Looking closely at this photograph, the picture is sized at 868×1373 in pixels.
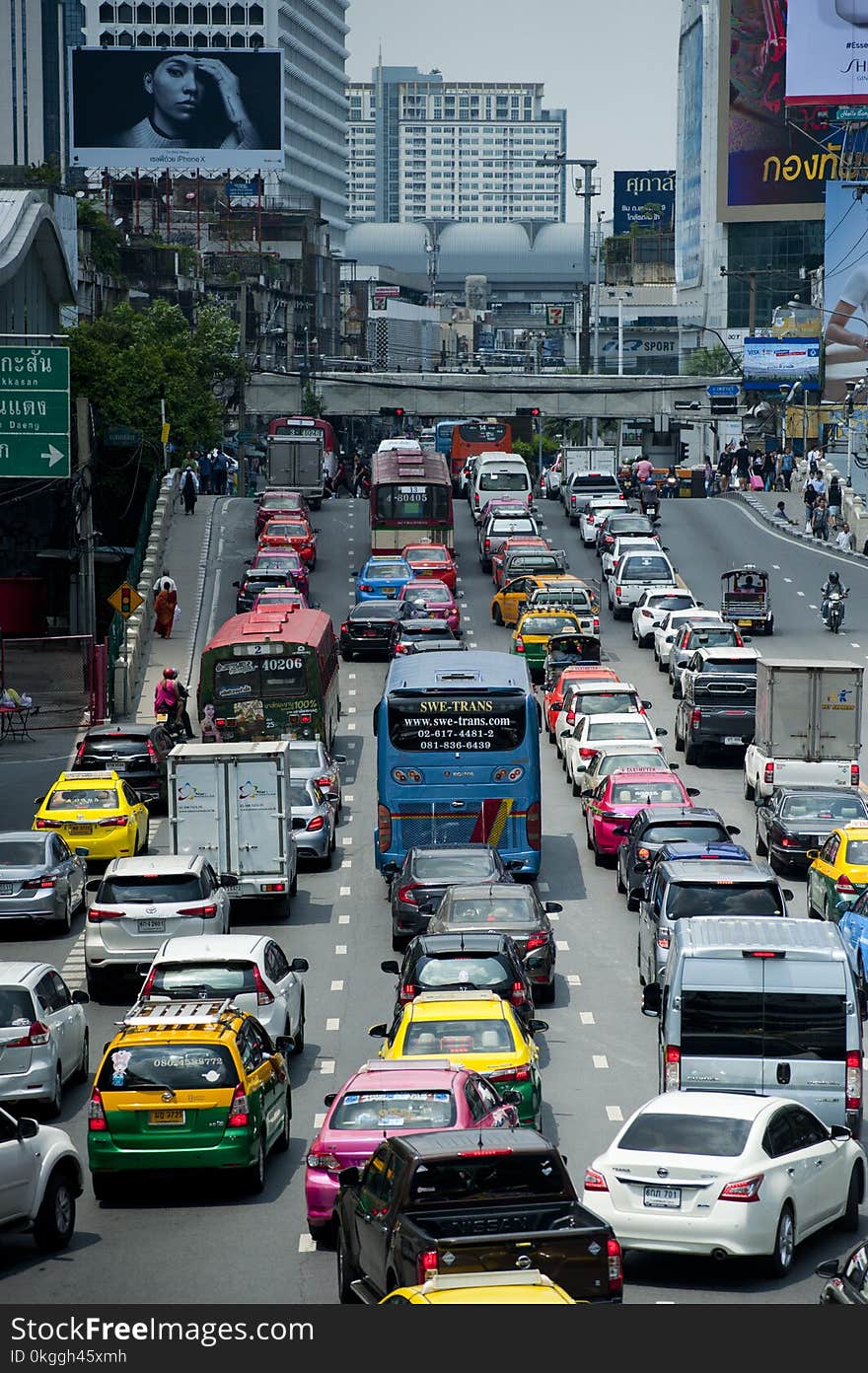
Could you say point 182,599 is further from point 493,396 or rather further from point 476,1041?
point 493,396

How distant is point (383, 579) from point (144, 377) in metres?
20.4

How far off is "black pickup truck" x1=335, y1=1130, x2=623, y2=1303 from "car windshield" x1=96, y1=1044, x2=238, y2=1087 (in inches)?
108

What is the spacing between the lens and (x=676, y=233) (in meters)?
186

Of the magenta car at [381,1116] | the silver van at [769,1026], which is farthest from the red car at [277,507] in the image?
the magenta car at [381,1116]

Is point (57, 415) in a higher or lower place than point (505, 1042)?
higher

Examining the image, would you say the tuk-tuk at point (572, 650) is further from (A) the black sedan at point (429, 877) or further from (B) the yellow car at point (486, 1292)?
(B) the yellow car at point (486, 1292)

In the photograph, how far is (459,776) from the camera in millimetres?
30172

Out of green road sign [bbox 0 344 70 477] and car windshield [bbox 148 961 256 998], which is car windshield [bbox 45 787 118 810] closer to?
green road sign [bbox 0 344 70 477]

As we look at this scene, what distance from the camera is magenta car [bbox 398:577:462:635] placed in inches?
2050

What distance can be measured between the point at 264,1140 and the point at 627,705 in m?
22.4

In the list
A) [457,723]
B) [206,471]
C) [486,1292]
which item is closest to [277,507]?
[206,471]

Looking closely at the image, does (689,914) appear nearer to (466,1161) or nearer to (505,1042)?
(505,1042)

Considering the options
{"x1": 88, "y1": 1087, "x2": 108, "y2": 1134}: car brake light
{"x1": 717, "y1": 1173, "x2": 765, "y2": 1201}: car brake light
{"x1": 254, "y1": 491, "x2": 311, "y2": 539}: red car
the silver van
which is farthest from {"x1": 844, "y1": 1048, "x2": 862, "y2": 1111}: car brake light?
{"x1": 254, "y1": 491, "x2": 311, "y2": 539}: red car

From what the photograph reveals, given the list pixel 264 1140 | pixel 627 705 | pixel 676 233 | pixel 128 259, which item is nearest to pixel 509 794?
pixel 627 705
